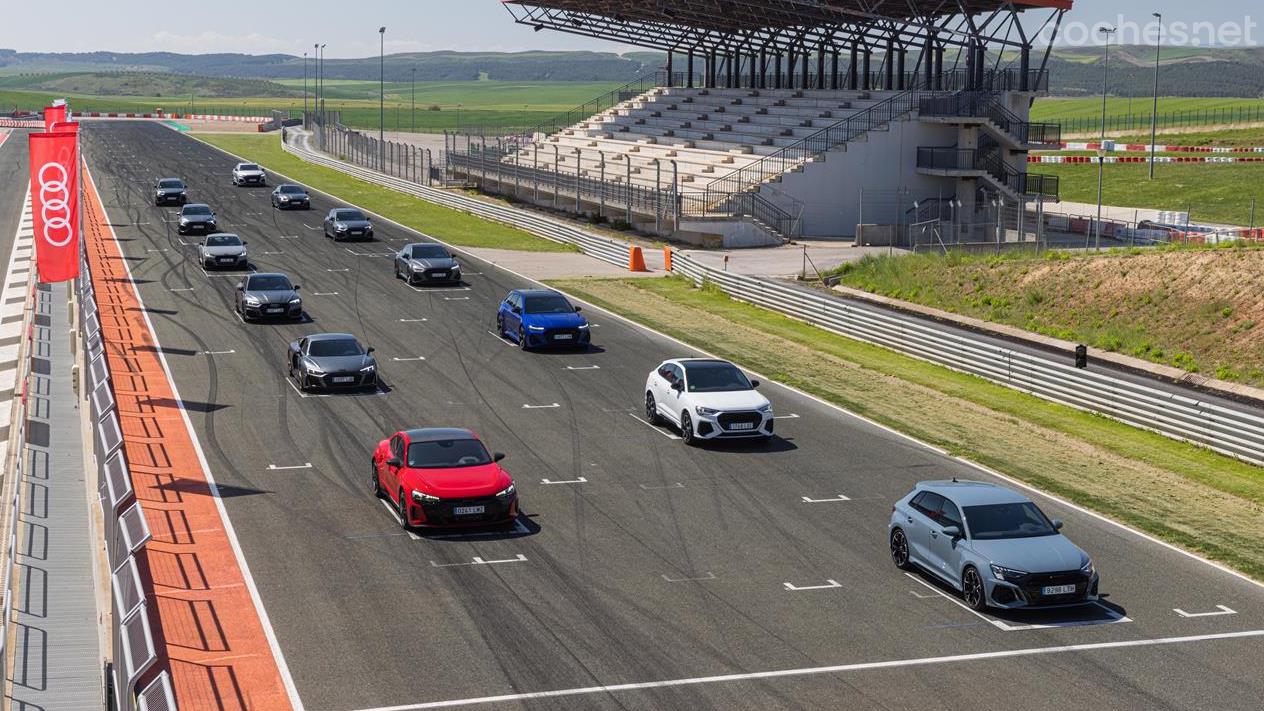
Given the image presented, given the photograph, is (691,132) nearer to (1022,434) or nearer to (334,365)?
(334,365)

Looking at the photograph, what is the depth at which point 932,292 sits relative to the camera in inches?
1852

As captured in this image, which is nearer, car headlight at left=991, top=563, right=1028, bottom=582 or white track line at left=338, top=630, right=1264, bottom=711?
white track line at left=338, top=630, right=1264, bottom=711

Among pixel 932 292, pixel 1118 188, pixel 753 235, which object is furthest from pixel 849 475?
pixel 1118 188

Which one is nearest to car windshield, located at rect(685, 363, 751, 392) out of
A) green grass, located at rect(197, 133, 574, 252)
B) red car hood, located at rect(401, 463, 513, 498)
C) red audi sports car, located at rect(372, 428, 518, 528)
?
red audi sports car, located at rect(372, 428, 518, 528)

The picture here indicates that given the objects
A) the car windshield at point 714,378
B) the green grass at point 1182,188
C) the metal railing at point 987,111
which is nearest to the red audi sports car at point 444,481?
the car windshield at point 714,378

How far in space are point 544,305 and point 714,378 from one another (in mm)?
11082

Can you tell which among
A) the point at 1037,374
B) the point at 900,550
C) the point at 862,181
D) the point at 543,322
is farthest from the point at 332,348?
the point at 862,181

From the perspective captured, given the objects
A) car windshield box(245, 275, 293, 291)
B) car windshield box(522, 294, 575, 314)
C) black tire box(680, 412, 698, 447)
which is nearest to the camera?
black tire box(680, 412, 698, 447)

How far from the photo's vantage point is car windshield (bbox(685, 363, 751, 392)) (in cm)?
2888

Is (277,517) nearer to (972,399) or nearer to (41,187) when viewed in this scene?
(41,187)

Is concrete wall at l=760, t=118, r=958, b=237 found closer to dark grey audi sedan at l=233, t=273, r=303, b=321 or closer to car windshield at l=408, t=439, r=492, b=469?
dark grey audi sedan at l=233, t=273, r=303, b=321

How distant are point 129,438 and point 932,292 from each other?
27417 mm

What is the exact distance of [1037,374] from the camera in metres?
34.8

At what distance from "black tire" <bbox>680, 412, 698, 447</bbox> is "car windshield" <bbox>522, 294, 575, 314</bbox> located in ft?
36.9
